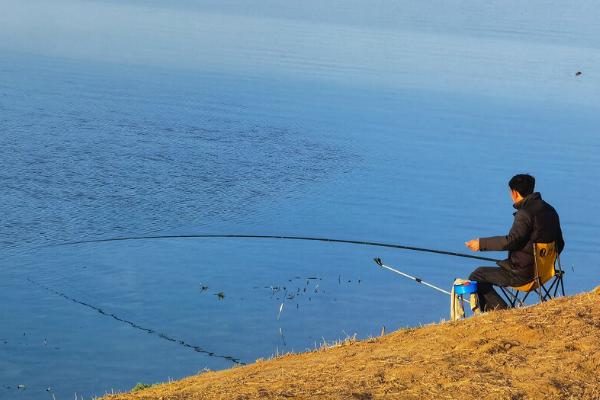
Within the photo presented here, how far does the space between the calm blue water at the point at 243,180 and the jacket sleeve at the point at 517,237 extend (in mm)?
3152

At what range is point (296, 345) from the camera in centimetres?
1080

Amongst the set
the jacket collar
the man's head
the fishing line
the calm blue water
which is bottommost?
the fishing line

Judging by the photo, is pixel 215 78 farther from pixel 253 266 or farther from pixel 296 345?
pixel 296 345

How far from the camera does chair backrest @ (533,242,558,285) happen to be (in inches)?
320

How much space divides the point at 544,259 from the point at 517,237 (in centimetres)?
31

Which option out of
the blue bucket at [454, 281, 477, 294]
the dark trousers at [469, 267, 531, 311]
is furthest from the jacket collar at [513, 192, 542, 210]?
the blue bucket at [454, 281, 477, 294]

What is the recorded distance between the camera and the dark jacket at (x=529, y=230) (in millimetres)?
8078

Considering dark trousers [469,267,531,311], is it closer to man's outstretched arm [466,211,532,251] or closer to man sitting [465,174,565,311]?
man sitting [465,174,565,311]

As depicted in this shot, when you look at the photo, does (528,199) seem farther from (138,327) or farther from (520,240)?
(138,327)

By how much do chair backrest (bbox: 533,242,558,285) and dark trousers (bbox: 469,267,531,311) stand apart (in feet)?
0.43

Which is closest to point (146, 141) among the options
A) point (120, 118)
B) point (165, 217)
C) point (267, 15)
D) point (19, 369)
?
point (120, 118)

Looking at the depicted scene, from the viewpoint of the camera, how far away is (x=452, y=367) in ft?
20.8

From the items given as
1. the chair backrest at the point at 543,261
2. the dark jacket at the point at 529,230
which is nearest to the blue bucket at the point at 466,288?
the dark jacket at the point at 529,230

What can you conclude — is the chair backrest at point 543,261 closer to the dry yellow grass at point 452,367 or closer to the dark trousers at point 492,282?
the dark trousers at point 492,282
